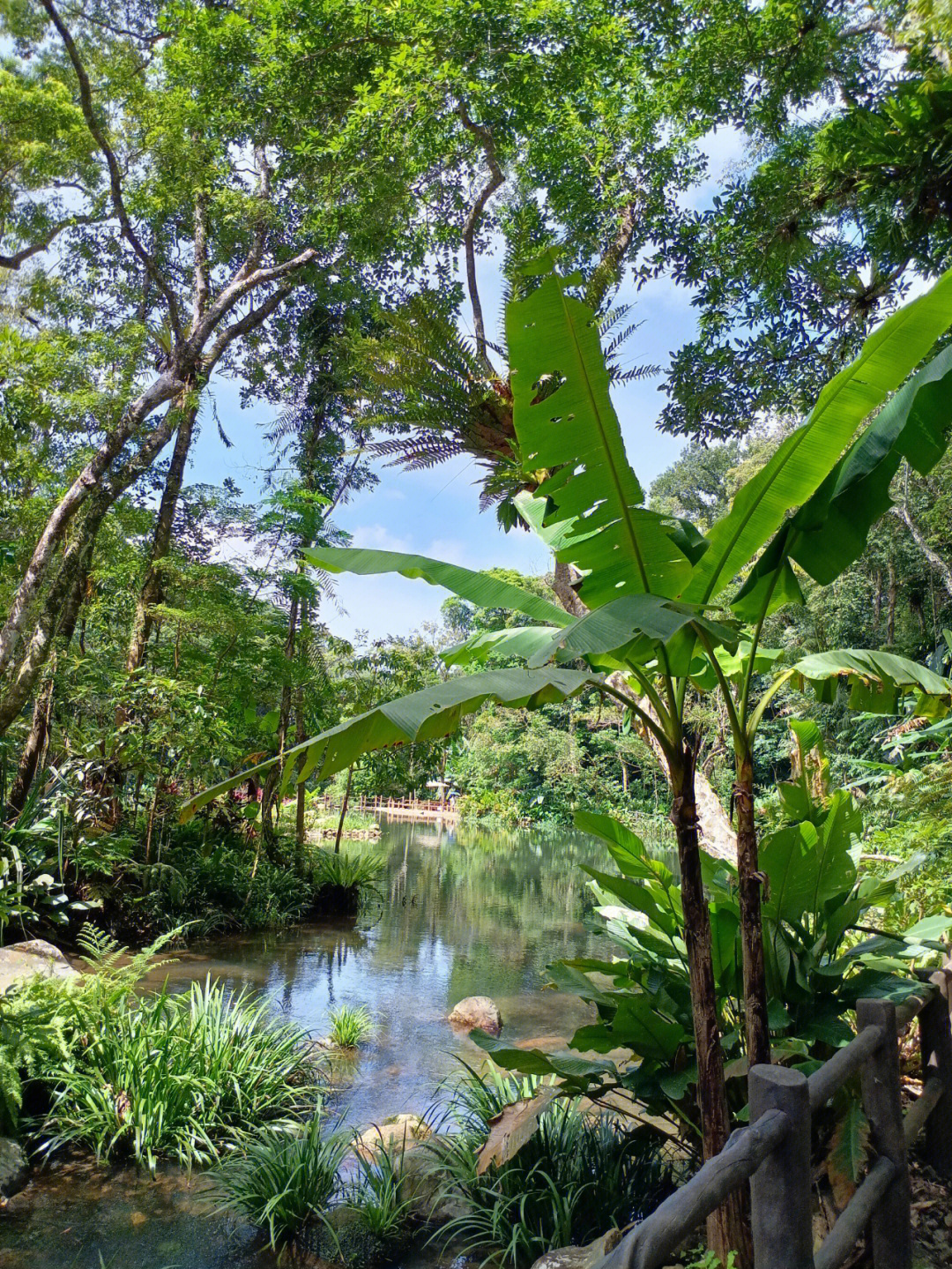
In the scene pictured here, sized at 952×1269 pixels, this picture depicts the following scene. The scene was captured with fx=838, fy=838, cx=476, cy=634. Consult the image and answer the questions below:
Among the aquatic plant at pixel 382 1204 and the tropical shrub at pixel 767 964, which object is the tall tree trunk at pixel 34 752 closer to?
the aquatic plant at pixel 382 1204

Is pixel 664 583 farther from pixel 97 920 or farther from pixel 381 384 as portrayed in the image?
pixel 97 920

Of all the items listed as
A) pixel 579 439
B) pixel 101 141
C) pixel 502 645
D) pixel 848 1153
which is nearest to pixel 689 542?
pixel 579 439

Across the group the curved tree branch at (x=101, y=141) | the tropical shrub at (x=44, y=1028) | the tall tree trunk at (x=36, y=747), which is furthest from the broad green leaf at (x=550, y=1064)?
the curved tree branch at (x=101, y=141)

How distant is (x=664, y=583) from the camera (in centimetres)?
243

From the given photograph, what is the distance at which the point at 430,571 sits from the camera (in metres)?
2.52

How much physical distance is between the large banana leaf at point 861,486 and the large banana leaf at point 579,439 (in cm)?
25

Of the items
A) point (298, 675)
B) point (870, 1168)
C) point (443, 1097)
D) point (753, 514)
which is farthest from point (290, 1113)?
point (298, 675)

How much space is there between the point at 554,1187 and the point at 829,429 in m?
2.79

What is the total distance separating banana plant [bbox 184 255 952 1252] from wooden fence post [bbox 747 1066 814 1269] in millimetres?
731

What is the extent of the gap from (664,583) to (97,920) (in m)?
6.99

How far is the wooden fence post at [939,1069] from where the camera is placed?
2693 mm

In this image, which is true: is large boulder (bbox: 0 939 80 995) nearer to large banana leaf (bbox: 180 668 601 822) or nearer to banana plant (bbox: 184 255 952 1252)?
banana plant (bbox: 184 255 952 1252)

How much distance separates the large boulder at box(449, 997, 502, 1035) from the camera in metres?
5.98

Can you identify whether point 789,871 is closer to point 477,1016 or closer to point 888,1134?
point 888,1134
